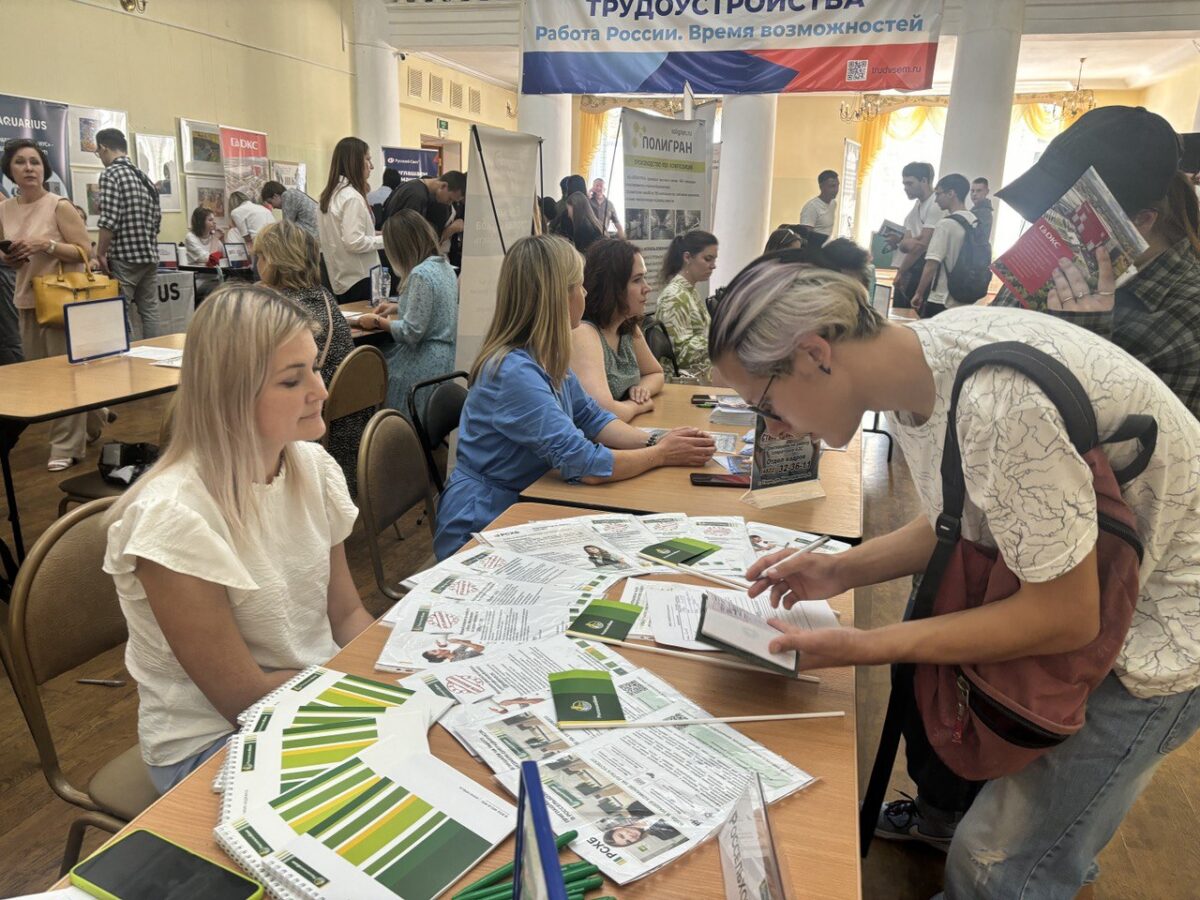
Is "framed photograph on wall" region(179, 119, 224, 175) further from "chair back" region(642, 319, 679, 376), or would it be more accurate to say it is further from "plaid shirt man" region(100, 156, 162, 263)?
"chair back" region(642, 319, 679, 376)

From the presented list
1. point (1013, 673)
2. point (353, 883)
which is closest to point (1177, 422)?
point (1013, 673)

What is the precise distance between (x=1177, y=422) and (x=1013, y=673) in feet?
1.22

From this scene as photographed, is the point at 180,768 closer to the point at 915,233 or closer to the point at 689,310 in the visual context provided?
the point at 689,310

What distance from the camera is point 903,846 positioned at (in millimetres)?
1983

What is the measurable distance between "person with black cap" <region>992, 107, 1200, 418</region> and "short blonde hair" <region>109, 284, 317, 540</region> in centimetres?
157

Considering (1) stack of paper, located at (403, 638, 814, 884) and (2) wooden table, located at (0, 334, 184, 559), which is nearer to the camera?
(1) stack of paper, located at (403, 638, 814, 884)

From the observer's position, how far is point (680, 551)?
1.70 m

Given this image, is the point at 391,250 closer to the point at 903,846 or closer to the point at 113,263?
the point at 113,263

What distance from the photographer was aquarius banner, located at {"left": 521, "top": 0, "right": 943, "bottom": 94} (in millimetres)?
6148

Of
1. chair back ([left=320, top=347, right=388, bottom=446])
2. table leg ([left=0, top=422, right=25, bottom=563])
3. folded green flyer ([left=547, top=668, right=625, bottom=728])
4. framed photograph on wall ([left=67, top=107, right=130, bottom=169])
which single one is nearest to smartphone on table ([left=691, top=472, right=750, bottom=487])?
folded green flyer ([left=547, top=668, right=625, bottom=728])

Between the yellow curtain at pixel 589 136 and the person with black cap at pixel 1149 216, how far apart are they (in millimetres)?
14653

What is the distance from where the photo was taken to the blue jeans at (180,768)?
1.29 m

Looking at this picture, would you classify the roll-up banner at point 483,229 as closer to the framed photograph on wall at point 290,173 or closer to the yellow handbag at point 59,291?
the yellow handbag at point 59,291

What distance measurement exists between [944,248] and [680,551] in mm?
5281
